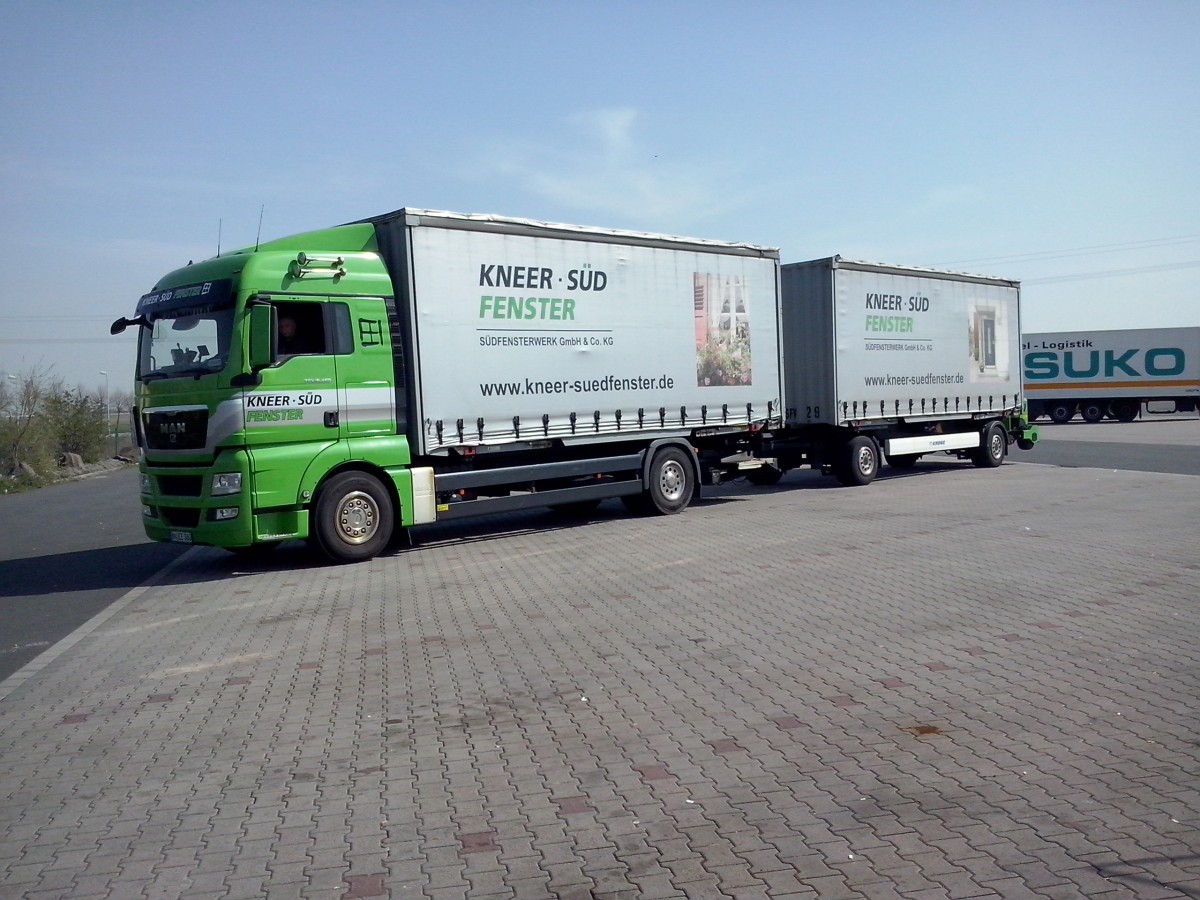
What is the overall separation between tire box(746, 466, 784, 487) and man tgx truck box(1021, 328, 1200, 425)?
3060cm

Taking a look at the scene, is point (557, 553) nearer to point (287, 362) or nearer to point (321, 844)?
point (287, 362)

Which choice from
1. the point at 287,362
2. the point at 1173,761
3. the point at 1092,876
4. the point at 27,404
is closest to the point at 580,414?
the point at 287,362

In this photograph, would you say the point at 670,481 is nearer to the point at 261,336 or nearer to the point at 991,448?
the point at 261,336

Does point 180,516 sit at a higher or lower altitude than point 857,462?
higher

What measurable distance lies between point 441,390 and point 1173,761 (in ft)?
30.5

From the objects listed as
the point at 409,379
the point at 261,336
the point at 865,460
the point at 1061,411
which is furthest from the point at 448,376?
the point at 1061,411

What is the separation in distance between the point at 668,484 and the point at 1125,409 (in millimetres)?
36780

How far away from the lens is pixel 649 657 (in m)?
7.62

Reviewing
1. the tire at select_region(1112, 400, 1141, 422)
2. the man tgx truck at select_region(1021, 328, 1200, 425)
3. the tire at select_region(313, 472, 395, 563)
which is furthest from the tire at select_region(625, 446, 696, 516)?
the tire at select_region(1112, 400, 1141, 422)

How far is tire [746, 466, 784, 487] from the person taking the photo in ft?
58.5

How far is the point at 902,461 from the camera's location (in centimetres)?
2334

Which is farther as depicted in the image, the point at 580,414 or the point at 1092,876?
the point at 580,414

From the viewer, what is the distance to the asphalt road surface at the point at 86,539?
10.2 m

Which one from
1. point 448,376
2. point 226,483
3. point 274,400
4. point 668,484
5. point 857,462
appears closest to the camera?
point 226,483
